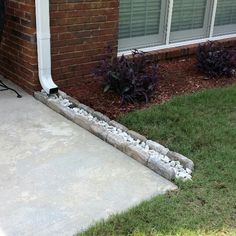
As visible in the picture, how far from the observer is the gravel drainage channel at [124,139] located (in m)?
2.90

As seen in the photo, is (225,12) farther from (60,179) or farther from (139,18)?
(60,179)

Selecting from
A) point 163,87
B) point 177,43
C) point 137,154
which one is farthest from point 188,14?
A: point 137,154

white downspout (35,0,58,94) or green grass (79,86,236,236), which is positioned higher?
white downspout (35,0,58,94)

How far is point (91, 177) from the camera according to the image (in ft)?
9.25

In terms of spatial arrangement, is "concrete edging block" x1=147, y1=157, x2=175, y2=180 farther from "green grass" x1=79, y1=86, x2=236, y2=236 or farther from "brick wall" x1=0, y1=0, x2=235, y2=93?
"brick wall" x1=0, y1=0, x2=235, y2=93

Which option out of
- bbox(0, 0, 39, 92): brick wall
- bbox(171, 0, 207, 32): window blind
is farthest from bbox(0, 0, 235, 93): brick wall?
bbox(171, 0, 207, 32): window blind

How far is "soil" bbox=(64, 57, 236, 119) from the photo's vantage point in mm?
3941

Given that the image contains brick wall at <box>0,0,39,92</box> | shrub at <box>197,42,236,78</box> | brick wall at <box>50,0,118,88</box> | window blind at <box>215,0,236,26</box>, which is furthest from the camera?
window blind at <box>215,0,236,26</box>

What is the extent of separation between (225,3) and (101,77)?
8.54 feet

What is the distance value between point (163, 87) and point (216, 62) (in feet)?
2.56

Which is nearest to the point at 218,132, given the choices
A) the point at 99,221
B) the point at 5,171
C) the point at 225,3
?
the point at 99,221

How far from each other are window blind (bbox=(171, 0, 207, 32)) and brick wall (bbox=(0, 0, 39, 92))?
6.95 feet

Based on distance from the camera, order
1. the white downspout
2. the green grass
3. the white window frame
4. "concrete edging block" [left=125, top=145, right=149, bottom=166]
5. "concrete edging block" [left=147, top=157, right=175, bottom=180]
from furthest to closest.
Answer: the white window frame, the white downspout, "concrete edging block" [left=125, top=145, right=149, bottom=166], "concrete edging block" [left=147, top=157, right=175, bottom=180], the green grass

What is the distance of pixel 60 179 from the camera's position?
2.78 meters
